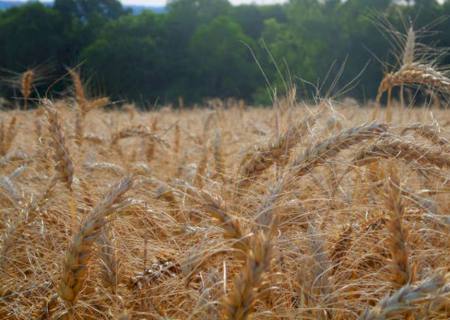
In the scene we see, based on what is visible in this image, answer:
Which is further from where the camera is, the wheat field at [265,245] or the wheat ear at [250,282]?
the wheat field at [265,245]

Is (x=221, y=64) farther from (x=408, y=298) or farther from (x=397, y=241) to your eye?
(x=408, y=298)

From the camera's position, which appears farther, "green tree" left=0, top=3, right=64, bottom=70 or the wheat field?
"green tree" left=0, top=3, right=64, bottom=70

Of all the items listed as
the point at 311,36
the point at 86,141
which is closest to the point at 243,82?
the point at 311,36

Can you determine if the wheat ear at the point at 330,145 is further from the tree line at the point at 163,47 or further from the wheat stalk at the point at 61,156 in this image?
the tree line at the point at 163,47

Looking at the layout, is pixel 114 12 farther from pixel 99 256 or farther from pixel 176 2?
pixel 99 256

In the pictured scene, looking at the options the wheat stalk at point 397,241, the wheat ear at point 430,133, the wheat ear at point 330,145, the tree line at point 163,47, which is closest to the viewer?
the wheat stalk at point 397,241

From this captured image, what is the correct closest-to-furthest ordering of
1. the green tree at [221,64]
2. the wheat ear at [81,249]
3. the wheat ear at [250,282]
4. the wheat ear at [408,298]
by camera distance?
1. the wheat ear at [250,282]
2. the wheat ear at [408,298]
3. the wheat ear at [81,249]
4. the green tree at [221,64]

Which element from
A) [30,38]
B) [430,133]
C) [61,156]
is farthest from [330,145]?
[30,38]

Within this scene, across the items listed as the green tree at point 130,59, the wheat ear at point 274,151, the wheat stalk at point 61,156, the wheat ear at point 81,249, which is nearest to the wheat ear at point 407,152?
the wheat ear at point 274,151

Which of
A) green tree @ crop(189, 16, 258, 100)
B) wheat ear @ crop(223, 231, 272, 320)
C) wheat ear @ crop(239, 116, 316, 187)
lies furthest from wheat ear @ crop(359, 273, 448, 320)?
green tree @ crop(189, 16, 258, 100)

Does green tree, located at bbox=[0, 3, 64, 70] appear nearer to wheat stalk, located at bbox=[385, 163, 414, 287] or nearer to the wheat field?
the wheat field

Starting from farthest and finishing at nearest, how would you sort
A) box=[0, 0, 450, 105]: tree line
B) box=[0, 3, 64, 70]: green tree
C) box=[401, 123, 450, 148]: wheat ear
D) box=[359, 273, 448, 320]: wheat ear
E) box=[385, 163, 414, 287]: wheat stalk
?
1. box=[0, 3, 64, 70]: green tree
2. box=[0, 0, 450, 105]: tree line
3. box=[401, 123, 450, 148]: wheat ear
4. box=[385, 163, 414, 287]: wheat stalk
5. box=[359, 273, 448, 320]: wheat ear

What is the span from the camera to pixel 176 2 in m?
35.3

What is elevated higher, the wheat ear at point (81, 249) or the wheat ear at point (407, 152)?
the wheat ear at point (407, 152)
